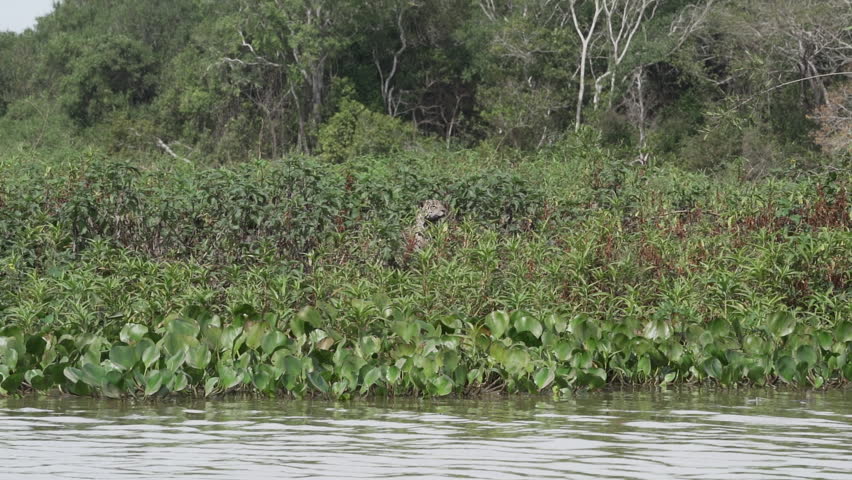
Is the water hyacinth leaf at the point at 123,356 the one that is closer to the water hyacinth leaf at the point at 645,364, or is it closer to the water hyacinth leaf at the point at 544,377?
the water hyacinth leaf at the point at 544,377

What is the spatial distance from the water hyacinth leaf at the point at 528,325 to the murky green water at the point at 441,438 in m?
0.65

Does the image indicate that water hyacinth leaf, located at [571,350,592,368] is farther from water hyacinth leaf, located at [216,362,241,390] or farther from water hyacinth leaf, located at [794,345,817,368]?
water hyacinth leaf, located at [216,362,241,390]

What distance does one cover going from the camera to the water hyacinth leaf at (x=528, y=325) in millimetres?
8008

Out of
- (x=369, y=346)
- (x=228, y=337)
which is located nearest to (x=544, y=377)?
(x=369, y=346)

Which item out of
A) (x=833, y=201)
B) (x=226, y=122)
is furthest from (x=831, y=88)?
(x=833, y=201)

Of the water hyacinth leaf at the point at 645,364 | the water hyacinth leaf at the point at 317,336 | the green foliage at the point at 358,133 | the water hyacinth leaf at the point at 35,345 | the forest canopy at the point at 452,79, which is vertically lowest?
the water hyacinth leaf at the point at 645,364

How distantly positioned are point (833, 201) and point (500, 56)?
24.5m

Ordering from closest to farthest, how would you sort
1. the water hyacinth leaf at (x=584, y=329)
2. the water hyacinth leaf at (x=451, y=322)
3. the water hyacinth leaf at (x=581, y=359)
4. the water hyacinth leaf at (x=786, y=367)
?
the water hyacinth leaf at (x=581, y=359) → the water hyacinth leaf at (x=786, y=367) → the water hyacinth leaf at (x=584, y=329) → the water hyacinth leaf at (x=451, y=322)

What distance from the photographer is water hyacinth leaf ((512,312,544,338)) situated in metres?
8.01

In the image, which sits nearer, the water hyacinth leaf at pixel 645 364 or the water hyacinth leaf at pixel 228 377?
the water hyacinth leaf at pixel 228 377

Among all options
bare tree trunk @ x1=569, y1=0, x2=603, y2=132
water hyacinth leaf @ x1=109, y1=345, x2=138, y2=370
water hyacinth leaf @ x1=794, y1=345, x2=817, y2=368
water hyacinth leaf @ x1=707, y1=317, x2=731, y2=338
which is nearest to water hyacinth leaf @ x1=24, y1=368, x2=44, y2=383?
water hyacinth leaf @ x1=109, y1=345, x2=138, y2=370

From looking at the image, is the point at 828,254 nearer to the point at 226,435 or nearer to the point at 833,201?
the point at 833,201

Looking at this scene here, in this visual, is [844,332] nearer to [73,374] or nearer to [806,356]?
[806,356]

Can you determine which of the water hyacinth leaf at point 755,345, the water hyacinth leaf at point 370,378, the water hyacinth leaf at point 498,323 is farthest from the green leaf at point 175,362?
the water hyacinth leaf at point 755,345
